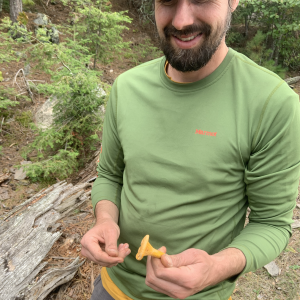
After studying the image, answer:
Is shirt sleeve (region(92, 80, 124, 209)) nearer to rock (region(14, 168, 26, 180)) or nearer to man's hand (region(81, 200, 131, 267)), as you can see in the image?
man's hand (region(81, 200, 131, 267))

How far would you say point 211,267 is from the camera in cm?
118

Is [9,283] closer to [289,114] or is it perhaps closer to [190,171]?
[190,171]

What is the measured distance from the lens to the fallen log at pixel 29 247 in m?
2.22

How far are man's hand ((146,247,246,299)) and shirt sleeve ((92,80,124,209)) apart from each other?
0.74 meters

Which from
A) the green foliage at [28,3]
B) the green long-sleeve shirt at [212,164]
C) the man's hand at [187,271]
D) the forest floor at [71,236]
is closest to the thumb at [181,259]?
the man's hand at [187,271]

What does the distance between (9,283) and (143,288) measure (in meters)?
1.32

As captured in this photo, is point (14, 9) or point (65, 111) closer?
point (65, 111)

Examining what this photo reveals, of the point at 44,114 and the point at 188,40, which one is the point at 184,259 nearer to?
the point at 188,40

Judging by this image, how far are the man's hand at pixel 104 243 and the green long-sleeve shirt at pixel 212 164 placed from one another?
0.39 feet

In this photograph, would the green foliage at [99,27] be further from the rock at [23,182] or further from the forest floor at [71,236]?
the rock at [23,182]

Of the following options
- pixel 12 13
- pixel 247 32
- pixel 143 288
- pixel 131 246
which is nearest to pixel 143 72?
pixel 131 246

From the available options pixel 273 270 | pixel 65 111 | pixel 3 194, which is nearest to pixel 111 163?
pixel 273 270

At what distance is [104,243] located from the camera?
154 centimetres

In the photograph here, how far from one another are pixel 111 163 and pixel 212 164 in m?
0.76
